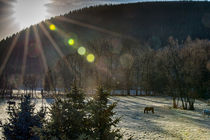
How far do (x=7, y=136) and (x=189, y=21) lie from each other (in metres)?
199

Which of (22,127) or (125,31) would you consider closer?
(22,127)

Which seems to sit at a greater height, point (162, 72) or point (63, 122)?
point (162, 72)

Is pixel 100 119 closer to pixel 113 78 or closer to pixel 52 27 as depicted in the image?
pixel 113 78

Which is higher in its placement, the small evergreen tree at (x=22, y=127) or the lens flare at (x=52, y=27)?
the lens flare at (x=52, y=27)

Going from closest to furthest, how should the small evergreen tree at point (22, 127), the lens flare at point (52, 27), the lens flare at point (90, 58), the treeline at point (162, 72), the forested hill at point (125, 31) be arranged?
the small evergreen tree at point (22, 127) → the treeline at point (162, 72) → the lens flare at point (90, 58) → the forested hill at point (125, 31) → the lens flare at point (52, 27)

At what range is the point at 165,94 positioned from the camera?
61344mm

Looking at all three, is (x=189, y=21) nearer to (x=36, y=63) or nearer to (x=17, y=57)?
(x=36, y=63)

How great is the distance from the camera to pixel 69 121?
19.0 feet

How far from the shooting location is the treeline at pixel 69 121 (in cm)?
566

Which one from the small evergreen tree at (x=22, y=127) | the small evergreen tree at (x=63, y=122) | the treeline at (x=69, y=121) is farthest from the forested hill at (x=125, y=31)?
the small evergreen tree at (x=63, y=122)

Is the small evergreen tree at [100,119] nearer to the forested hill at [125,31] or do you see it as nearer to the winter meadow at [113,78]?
the winter meadow at [113,78]

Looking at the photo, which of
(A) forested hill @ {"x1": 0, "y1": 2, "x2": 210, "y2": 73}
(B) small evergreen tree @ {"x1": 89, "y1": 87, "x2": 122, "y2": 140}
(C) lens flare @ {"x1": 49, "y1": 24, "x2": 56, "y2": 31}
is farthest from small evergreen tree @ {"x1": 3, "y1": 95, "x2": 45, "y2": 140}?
(C) lens flare @ {"x1": 49, "y1": 24, "x2": 56, "y2": 31}

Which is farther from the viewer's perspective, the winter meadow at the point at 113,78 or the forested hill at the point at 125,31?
the forested hill at the point at 125,31

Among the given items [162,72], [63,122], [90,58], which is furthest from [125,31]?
[63,122]
